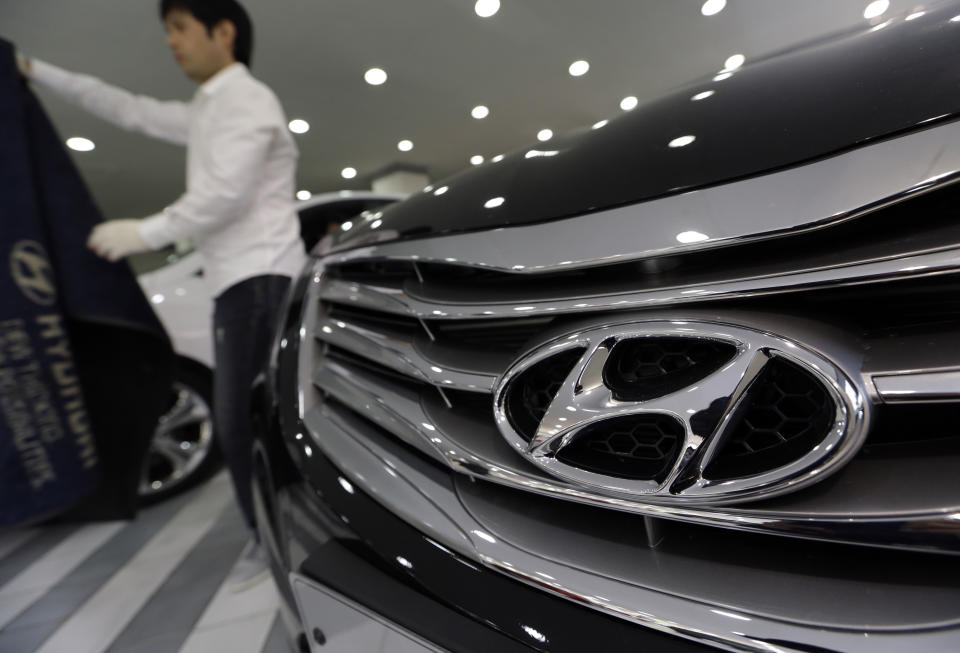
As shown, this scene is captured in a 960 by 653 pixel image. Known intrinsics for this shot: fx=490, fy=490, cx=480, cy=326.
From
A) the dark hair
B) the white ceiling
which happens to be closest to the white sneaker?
the dark hair

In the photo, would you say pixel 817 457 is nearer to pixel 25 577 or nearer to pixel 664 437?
pixel 664 437

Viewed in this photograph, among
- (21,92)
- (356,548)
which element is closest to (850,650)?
(356,548)

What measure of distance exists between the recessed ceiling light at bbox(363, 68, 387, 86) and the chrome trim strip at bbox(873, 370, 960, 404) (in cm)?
442

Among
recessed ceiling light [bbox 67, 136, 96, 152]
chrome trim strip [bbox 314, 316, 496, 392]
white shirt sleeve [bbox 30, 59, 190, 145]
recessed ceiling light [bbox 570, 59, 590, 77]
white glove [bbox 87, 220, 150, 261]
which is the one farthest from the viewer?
recessed ceiling light [bbox 67, 136, 96, 152]

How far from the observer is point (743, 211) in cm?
33

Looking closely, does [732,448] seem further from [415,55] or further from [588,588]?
[415,55]

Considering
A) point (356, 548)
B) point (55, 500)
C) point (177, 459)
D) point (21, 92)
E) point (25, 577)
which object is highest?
point (21, 92)

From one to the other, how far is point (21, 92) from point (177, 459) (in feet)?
3.88

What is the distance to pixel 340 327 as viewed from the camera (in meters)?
0.64

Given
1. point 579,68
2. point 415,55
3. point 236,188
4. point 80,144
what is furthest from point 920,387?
point 80,144

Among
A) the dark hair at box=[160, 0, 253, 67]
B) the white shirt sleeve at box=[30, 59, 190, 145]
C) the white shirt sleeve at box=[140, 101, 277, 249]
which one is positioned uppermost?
the dark hair at box=[160, 0, 253, 67]

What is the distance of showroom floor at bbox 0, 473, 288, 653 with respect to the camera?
104cm

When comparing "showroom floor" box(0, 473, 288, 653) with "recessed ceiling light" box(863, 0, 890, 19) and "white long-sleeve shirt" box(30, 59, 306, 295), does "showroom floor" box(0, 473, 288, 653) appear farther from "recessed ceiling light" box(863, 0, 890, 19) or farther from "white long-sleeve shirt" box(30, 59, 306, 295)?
"recessed ceiling light" box(863, 0, 890, 19)

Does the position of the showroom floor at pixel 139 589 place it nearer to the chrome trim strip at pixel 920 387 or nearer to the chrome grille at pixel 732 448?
the chrome grille at pixel 732 448
